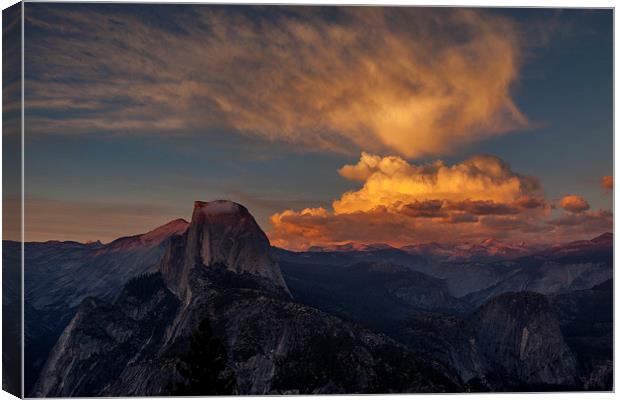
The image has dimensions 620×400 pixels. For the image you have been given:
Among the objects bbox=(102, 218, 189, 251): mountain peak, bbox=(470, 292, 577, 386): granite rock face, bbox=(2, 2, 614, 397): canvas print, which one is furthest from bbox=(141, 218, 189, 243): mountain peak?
bbox=(470, 292, 577, 386): granite rock face

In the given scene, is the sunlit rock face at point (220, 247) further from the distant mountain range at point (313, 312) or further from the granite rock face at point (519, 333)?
the granite rock face at point (519, 333)

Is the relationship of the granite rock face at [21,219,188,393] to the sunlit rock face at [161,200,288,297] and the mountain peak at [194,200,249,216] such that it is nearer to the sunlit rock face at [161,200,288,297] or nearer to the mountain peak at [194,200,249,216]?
the sunlit rock face at [161,200,288,297]

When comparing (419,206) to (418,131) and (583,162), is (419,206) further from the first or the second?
(583,162)

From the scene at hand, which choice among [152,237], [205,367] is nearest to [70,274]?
[152,237]

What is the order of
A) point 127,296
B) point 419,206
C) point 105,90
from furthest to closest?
point 127,296
point 419,206
point 105,90

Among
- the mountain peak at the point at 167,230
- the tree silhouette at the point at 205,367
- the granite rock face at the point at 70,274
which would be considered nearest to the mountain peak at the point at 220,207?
the mountain peak at the point at 167,230

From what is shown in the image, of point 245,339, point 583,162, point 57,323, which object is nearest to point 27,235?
point 57,323

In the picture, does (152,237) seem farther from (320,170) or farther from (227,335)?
(320,170)
